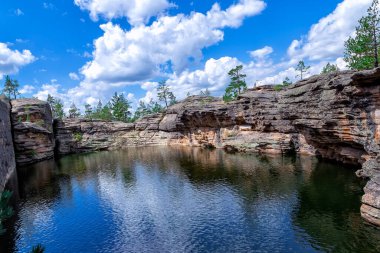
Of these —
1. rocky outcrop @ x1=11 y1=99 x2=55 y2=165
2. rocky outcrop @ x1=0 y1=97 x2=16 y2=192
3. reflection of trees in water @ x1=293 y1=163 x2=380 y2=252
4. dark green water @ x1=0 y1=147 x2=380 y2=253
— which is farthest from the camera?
rocky outcrop @ x1=11 y1=99 x2=55 y2=165

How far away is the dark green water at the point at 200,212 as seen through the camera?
803 inches

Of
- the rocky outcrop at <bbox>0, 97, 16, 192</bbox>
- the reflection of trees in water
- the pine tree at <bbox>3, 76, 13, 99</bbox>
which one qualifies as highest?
the pine tree at <bbox>3, 76, 13, 99</bbox>

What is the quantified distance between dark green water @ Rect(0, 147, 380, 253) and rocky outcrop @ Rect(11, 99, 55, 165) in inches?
697

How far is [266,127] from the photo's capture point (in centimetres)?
5766

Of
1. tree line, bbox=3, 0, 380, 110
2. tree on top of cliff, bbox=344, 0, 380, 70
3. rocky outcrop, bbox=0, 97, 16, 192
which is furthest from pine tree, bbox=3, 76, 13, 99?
tree on top of cliff, bbox=344, 0, 380, 70

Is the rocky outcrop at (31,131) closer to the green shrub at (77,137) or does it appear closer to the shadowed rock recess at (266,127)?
the shadowed rock recess at (266,127)

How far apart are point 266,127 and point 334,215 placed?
3513cm

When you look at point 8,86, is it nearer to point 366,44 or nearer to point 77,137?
point 77,137

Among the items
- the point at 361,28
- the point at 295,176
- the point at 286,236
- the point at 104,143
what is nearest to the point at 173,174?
the point at 295,176

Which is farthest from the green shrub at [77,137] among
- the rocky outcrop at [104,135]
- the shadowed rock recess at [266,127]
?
the shadowed rock recess at [266,127]

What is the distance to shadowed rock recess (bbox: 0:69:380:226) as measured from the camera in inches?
1201

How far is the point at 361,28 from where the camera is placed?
156 ft

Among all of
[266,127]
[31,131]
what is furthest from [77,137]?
[266,127]

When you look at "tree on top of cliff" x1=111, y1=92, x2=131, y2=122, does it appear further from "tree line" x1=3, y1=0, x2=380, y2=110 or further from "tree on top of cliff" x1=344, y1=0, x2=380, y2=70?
"tree on top of cliff" x1=344, y1=0, x2=380, y2=70
